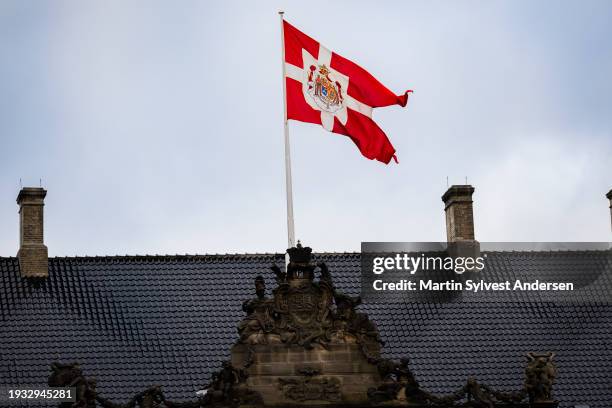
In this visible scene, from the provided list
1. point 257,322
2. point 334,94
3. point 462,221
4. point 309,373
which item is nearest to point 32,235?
point 462,221

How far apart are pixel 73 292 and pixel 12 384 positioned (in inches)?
199

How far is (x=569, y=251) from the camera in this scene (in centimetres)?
6794

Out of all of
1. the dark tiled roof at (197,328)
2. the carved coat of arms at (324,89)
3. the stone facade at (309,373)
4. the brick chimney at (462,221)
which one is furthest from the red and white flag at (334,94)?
the brick chimney at (462,221)

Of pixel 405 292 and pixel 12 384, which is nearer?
pixel 12 384

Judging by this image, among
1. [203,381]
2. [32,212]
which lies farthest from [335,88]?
[32,212]

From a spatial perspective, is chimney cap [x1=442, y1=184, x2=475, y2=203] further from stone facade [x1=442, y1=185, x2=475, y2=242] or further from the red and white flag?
the red and white flag

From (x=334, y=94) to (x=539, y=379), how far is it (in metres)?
8.90

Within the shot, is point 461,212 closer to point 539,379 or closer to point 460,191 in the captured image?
point 460,191

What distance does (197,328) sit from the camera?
2474 inches

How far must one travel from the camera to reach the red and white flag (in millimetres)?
54156

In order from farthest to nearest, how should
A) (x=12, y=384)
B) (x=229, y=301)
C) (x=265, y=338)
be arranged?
(x=229, y=301) → (x=12, y=384) → (x=265, y=338)

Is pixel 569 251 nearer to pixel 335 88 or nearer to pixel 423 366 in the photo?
pixel 423 366

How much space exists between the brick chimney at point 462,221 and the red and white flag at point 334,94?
43.9 ft

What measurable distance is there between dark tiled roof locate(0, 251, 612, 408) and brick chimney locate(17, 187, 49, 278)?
390 millimetres
